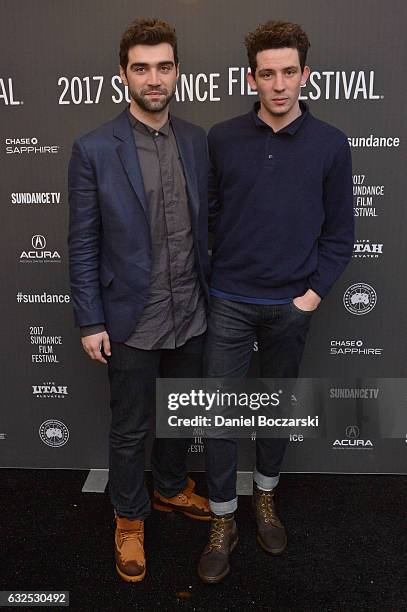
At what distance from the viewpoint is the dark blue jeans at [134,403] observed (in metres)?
1.86

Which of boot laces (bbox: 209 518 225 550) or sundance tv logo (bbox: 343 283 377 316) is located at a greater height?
sundance tv logo (bbox: 343 283 377 316)

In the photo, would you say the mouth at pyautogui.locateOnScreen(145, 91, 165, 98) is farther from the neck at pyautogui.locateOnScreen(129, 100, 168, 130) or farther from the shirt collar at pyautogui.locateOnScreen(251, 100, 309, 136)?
the shirt collar at pyautogui.locateOnScreen(251, 100, 309, 136)

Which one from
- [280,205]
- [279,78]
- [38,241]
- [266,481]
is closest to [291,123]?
[279,78]

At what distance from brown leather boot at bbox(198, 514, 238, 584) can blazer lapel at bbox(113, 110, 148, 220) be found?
1.10 m

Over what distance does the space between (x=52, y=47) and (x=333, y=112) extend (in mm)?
1061

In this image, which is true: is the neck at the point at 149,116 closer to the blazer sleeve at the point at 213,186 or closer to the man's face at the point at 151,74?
the man's face at the point at 151,74

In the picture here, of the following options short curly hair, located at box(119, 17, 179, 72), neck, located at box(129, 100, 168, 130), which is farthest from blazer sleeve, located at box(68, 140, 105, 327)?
short curly hair, located at box(119, 17, 179, 72)

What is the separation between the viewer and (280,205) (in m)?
1.79

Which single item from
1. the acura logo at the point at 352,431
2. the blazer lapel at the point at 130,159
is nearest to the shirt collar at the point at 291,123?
the blazer lapel at the point at 130,159

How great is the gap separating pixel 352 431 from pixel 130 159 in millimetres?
1542

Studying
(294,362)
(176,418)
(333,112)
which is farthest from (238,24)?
(176,418)

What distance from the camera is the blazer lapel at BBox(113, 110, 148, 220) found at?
66.8 inches

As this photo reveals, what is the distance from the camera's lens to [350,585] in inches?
76.0

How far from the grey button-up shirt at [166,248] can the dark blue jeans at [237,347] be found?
0.10 meters
